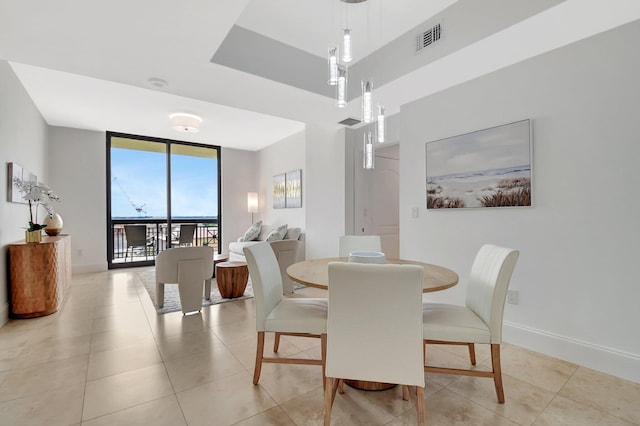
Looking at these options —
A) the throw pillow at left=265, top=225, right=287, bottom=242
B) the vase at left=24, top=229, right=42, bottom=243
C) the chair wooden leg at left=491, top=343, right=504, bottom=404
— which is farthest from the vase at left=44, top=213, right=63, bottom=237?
the chair wooden leg at left=491, top=343, right=504, bottom=404

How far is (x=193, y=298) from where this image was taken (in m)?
3.16

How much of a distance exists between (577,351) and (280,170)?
5.47 metres

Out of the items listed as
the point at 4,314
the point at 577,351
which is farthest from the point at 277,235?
the point at 577,351

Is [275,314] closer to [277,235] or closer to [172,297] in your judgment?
[172,297]

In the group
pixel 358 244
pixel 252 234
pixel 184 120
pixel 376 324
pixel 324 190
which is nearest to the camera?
pixel 376 324

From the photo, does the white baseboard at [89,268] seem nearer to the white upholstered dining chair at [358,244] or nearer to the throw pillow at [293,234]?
the throw pillow at [293,234]

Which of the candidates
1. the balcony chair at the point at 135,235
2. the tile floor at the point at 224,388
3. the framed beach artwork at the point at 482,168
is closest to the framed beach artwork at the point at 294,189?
the balcony chair at the point at 135,235

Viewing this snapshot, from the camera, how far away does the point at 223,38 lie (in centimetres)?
220

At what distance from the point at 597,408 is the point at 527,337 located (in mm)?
777

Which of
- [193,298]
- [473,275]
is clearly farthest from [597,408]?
[193,298]

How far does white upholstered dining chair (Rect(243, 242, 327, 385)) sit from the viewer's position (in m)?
1.78

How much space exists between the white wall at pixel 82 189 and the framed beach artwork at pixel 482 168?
595 cm

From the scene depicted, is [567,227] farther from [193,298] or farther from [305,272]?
[193,298]

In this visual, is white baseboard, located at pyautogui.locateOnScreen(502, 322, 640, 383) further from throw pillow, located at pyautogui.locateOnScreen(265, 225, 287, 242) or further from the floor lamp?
the floor lamp
